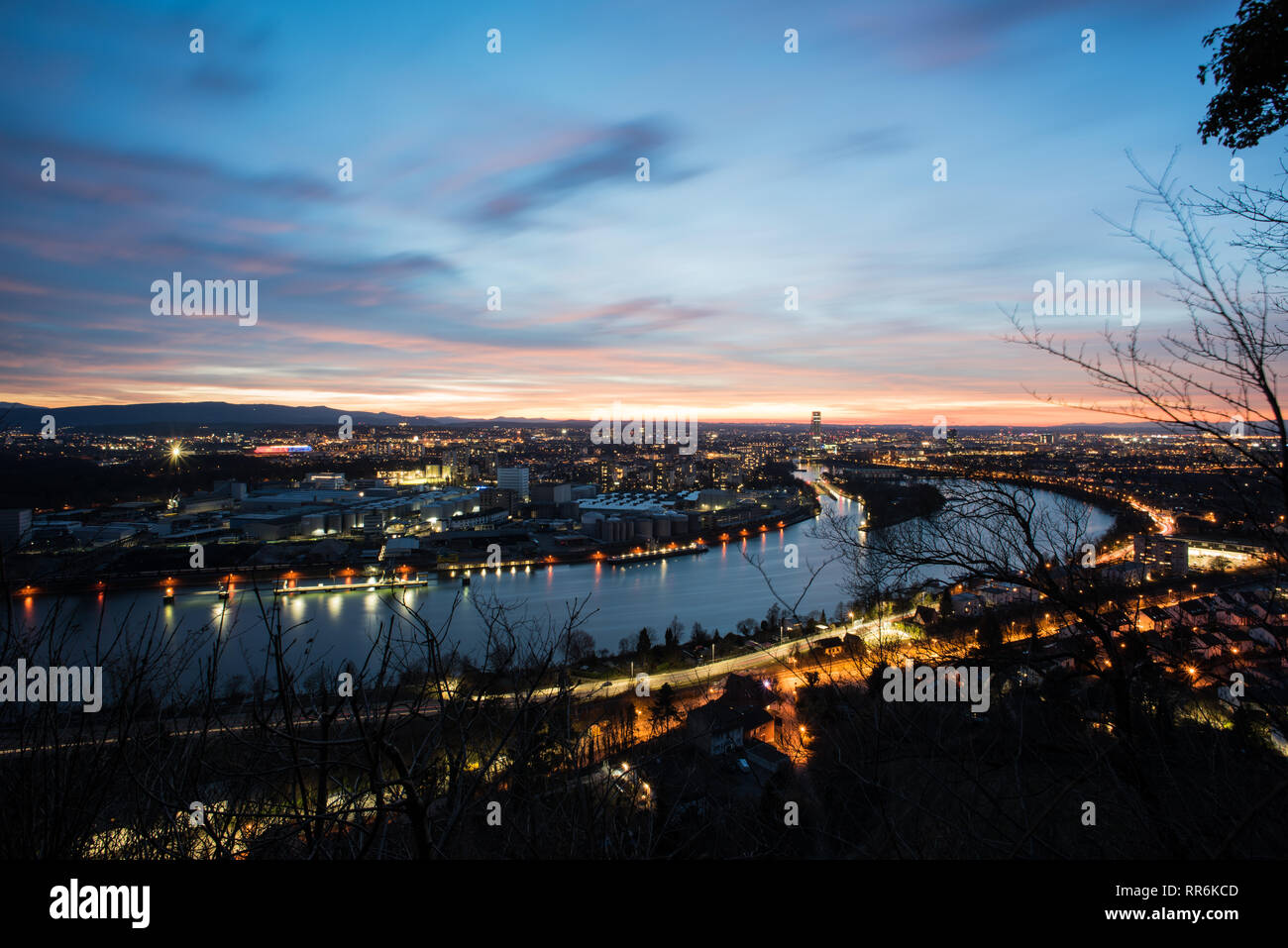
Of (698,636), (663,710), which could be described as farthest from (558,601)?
(663,710)

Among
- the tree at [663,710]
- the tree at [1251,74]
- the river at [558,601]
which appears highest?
the tree at [1251,74]

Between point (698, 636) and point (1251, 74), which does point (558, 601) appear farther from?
point (1251, 74)

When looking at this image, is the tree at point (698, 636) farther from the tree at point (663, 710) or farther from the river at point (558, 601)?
the tree at point (663, 710)

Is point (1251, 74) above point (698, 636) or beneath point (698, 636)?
above

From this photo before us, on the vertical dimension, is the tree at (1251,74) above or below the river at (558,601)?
above

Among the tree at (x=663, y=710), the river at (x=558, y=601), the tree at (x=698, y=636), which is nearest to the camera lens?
the tree at (x=663, y=710)

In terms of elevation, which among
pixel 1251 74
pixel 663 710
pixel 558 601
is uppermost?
pixel 1251 74

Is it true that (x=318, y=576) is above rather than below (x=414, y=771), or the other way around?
below

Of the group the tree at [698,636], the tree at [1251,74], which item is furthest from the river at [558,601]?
the tree at [1251,74]

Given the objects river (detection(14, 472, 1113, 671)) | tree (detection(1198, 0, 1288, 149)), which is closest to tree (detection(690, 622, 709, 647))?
river (detection(14, 472, 1113, 671))

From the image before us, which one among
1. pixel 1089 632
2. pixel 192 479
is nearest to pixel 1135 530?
pixel 1089 632
